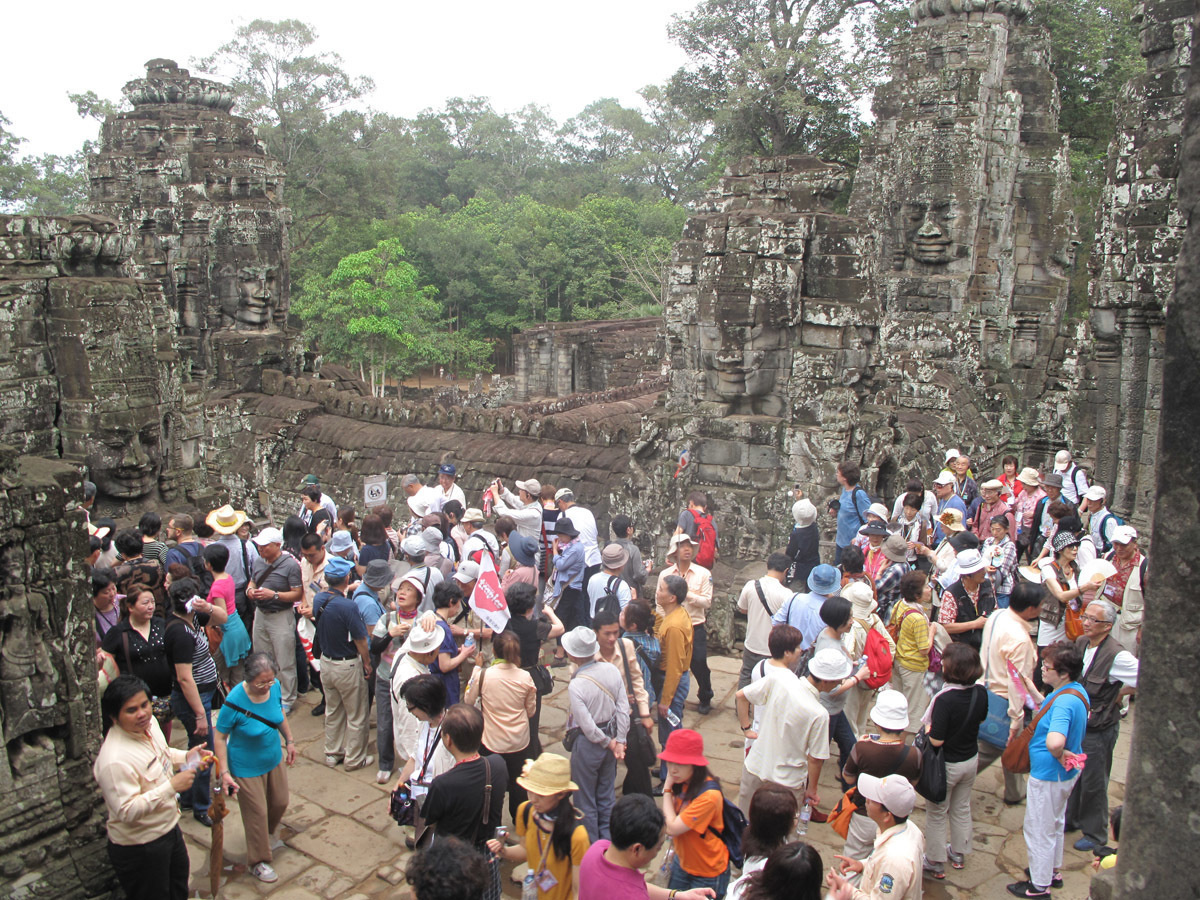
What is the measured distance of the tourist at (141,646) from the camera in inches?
217

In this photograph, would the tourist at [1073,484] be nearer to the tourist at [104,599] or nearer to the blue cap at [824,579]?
the blue cap at [824,579]

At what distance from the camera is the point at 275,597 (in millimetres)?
6895

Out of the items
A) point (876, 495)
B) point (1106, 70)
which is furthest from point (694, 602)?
point (1106, 70)

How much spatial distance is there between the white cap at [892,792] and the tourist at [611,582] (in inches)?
106

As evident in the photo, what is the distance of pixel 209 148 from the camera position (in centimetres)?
1702

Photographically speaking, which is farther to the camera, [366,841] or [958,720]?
[366,841]

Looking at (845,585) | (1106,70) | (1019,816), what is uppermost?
(1106,70)

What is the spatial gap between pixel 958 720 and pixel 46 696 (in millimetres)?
4760

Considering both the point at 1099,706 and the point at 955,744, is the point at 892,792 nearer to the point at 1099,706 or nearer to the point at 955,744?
the point at 955,744

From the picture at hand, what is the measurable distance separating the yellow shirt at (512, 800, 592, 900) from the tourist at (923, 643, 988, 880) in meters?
2.19

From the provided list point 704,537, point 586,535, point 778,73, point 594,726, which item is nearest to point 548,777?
point 594,726

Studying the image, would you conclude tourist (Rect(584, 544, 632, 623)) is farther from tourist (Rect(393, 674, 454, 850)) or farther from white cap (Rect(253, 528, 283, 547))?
white cap (Rect(253, 528, 283, 547))

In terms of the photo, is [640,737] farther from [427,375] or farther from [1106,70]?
[427,375]

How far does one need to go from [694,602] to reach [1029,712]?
2.36 m
